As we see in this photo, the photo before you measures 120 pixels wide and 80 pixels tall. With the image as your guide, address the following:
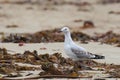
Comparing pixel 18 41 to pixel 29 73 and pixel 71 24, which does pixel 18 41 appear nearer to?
pixel 29 73

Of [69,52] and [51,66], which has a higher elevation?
[69,52]

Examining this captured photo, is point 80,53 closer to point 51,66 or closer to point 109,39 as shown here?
point 51,66

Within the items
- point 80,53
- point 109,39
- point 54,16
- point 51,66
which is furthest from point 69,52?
point 54,16

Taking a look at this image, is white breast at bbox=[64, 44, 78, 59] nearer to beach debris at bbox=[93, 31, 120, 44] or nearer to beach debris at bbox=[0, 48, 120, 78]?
beach debris at bbox=[0, 48, 120, 78]

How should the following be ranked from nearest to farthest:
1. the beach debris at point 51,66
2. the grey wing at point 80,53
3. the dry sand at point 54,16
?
1. the beach debris at point 51,66
2. the grey wing at point 80,53
3. the dry sand at point 54,16

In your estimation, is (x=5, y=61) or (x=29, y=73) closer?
(x=29, y=73)

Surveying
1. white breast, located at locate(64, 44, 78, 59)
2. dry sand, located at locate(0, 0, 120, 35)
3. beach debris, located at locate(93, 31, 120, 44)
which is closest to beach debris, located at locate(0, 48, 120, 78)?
white breast, located at locate(64, 44, 78, 59)

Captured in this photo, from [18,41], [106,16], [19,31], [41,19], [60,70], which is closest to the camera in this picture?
[60,70]

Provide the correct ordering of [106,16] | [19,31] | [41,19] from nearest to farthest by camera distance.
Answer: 1. [19,31]
2. [41,19]
3. [106,16]

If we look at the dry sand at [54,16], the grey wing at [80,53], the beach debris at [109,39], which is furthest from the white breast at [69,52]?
the dry sand at [54,16]

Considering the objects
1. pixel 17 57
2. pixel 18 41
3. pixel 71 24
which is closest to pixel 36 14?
pixel 71 24

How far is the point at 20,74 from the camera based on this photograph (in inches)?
320

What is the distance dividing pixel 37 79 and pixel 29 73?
0.49m

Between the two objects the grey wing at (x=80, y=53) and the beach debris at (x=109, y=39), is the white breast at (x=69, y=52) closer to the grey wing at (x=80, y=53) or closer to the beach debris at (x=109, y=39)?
the grey wing at (x=80, y=53)
